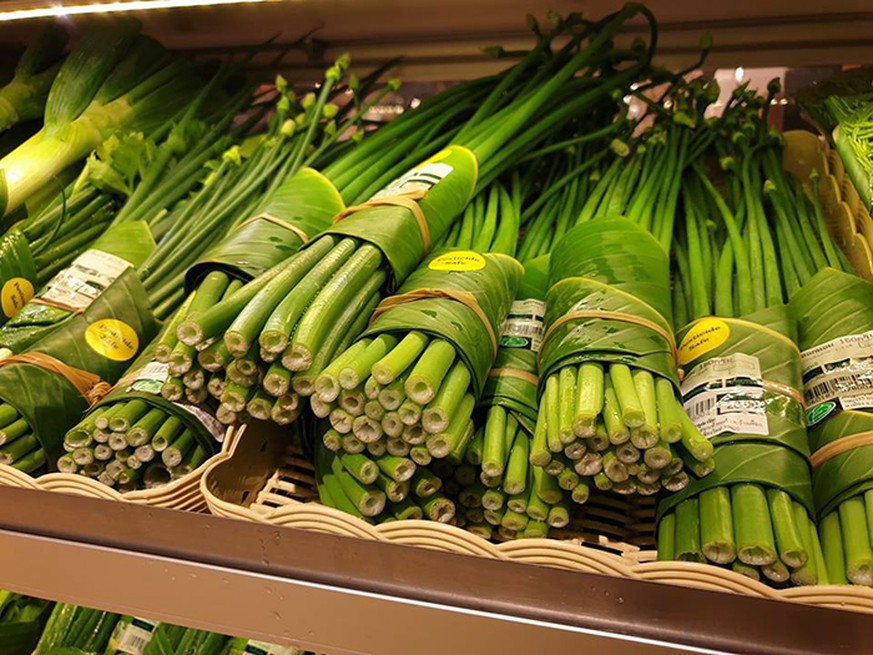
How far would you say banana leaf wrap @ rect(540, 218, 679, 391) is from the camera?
0.89 meters

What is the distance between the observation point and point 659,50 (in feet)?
5.37

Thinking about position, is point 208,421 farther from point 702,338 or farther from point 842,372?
point 842,372

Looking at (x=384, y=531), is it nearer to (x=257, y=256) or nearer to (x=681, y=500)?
(x=681, y=500)

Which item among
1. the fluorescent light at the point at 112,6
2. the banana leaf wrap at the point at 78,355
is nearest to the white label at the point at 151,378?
the banana leaf wrap at the point at 78,355

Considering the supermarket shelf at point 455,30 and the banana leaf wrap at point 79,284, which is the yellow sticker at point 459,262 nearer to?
the banana leaf wrap at point 79,284

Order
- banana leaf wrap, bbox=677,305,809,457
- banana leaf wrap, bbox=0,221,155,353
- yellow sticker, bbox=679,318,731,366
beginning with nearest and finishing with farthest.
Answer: banana leaf wrap, bbox=677,305,809,457 < yellow sticker, bbox=679,318,731,366 < banana leaf wrap, bbox=0,221,155,353

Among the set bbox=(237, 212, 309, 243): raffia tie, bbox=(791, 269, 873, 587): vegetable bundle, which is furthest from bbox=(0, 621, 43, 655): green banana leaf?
bbox=(791, 269, 873, 587): vegetable bundle

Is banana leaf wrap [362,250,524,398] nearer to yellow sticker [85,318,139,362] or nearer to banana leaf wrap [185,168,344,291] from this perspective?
banana leaf wrap [185,168,344,291]

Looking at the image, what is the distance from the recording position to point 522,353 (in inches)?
41.2

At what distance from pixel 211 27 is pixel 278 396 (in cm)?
132

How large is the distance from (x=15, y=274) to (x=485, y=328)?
0.86 meters

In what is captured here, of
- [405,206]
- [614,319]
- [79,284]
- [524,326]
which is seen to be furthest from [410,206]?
[79,284]

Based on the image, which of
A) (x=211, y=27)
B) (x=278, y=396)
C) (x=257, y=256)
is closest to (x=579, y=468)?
(x=278, y=396)

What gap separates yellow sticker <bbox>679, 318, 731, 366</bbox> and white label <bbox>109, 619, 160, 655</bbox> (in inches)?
34.3
